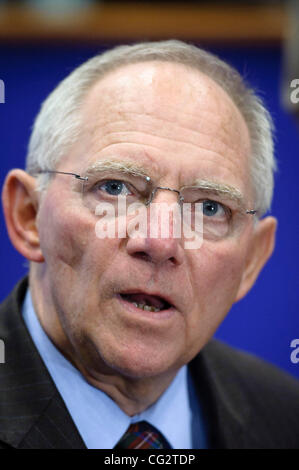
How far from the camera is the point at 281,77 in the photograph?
2602 mm

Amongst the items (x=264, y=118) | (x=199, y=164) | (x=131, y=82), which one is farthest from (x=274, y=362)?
(x=131, y=82)

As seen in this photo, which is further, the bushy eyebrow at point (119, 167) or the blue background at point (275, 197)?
the blue background at point (275, 197)

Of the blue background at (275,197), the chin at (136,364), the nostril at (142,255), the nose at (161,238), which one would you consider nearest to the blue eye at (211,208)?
the nose at (161,238)

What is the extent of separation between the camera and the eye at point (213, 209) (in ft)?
5.36

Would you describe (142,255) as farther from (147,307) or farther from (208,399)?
(208,399)

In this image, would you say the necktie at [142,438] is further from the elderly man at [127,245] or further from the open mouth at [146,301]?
the open mouth at [146,301]

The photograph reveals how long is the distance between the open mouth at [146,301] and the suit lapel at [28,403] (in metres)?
0.30

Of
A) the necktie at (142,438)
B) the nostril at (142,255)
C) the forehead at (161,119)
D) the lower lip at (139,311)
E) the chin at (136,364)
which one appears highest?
the forehead at (161,119)

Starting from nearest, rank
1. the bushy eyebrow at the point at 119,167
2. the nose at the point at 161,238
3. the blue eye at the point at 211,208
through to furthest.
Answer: the nose at the point at 161,238
the bushy eyebrow at the point at 119,167
the blue eye at the point at 211,208

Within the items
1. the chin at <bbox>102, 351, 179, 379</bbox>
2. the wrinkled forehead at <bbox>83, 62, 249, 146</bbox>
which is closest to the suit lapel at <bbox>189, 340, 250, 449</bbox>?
the chin at <bbox>102, 351, 179, 379</bbox>

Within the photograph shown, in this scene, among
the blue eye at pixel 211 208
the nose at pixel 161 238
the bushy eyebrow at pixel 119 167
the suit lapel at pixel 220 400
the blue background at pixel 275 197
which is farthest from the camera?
the blue background at pixel 275 197

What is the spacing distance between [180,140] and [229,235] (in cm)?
31

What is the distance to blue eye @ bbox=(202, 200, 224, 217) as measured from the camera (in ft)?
5.35

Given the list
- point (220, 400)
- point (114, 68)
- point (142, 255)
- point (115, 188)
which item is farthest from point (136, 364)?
point (114, 68)
